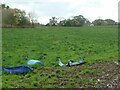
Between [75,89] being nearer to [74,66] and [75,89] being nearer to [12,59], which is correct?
[74,66]

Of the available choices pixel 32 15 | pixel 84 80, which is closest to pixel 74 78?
pixel 84 80

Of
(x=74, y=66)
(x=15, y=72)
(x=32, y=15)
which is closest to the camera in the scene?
(x=15, y=72)

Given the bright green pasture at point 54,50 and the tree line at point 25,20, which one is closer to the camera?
the bright green pasture at point 54,50

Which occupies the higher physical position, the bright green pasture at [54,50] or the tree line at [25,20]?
the tree line at [25,20]

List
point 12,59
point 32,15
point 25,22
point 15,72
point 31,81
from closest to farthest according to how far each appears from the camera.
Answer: point 31,81
point 15,72
point 12,59
point 25,22
point 32,15

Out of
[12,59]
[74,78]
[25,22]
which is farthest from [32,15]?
[74,78]

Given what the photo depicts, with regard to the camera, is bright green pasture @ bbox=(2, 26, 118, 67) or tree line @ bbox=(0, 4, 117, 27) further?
tree line @ bbox=(0, 4, 117, 27)

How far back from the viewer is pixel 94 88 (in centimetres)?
683

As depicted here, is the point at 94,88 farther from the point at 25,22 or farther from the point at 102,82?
the point at 25,22

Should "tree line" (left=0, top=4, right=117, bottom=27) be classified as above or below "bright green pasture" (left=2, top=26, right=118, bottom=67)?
above

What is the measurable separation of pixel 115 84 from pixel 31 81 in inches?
90.7

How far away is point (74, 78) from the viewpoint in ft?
26.1

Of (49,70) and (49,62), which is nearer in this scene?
(49,70)

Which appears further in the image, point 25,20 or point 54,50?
point 25,20
